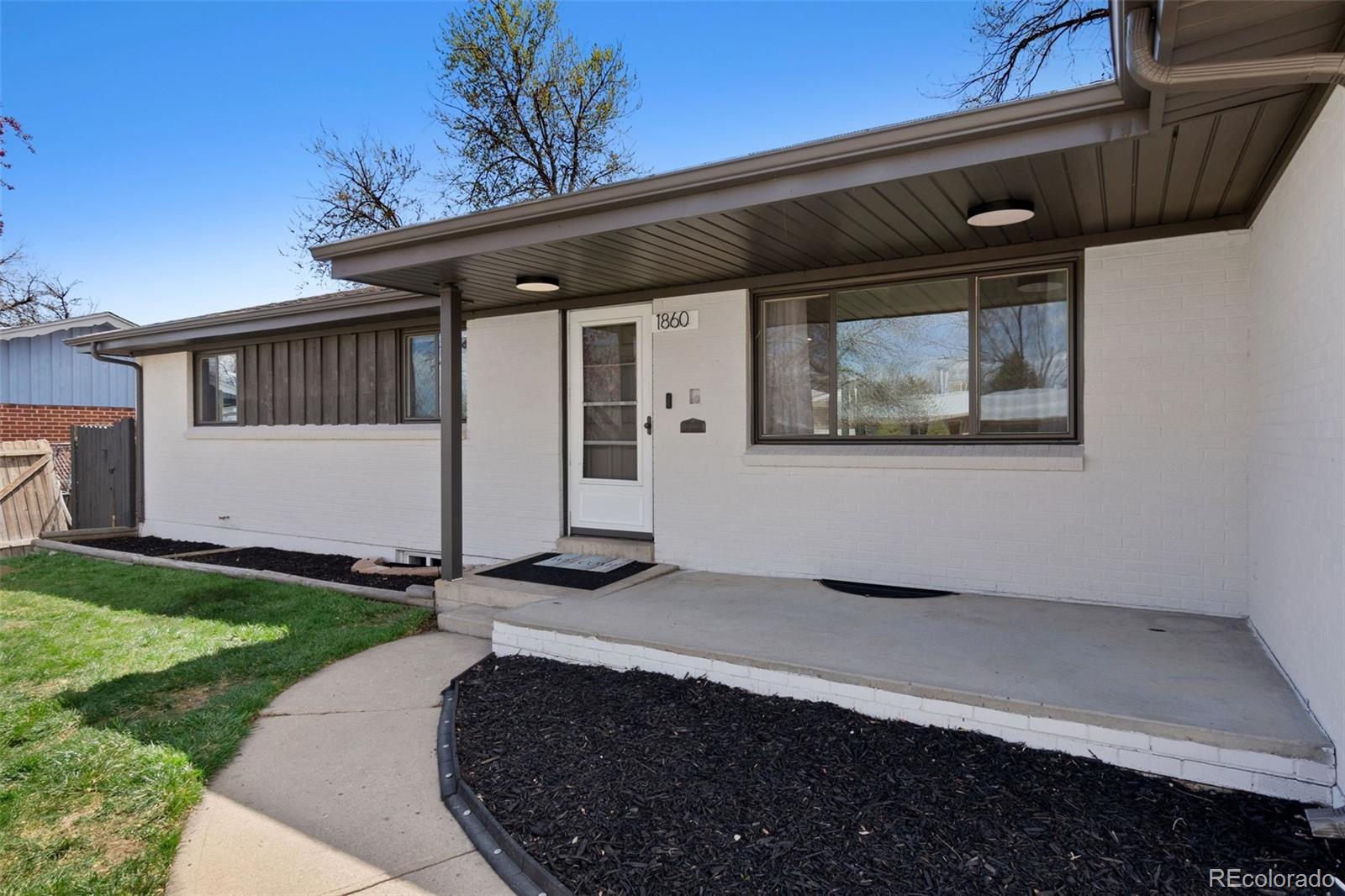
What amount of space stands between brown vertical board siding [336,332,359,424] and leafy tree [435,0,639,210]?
791 cm

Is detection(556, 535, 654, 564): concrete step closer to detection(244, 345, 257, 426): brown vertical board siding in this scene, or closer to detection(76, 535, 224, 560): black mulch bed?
detection(244, 345, 257, 426): brown vertical board siding

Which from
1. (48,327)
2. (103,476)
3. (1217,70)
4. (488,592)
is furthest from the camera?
(48,327)

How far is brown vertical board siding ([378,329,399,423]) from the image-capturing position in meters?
7.96


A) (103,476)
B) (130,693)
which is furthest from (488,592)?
(103,476)

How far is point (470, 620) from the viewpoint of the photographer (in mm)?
5254

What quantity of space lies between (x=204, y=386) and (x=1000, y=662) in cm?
1047

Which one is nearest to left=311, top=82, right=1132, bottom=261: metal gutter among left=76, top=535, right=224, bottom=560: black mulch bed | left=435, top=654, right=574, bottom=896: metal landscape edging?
left=435, top=654, right=574, bottom=896: metal landscape edging

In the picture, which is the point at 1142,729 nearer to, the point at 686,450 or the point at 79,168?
the point at 686,450

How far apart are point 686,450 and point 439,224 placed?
2503 millimetres

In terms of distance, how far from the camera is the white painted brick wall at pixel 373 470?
267 inches

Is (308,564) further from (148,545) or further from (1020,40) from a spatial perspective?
(1020,40)

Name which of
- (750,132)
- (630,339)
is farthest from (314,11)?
(630,339)

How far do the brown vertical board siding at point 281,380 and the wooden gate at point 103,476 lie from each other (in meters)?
3.34

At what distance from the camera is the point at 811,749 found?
2.94 m
